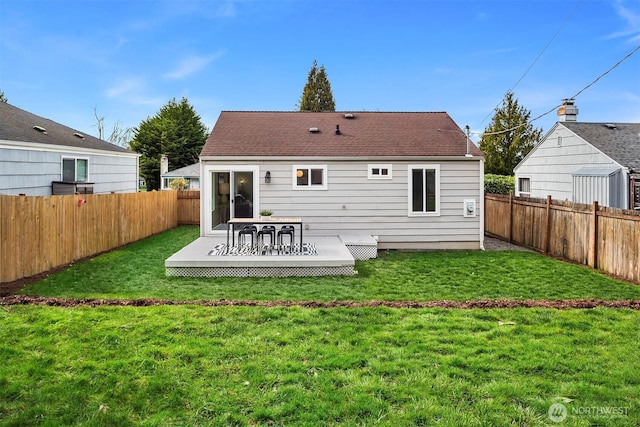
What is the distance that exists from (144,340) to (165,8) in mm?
12915

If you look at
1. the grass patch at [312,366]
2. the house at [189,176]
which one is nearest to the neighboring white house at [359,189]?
the grass patch at [312,366]

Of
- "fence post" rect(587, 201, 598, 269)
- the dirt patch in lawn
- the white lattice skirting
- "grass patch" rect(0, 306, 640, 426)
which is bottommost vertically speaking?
"grass patch" rect(0, 306, 640, 426)

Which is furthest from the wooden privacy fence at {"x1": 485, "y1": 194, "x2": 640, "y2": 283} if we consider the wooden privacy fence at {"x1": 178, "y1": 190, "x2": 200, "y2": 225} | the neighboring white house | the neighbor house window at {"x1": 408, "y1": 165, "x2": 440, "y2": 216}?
the wooden privacy fence at {"x1": 178, "y1": 190, "x2": 200, "y2": 225}

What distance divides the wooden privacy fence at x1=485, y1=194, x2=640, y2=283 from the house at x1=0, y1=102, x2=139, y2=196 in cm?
1489

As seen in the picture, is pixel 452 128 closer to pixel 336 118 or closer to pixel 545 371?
pixel 336 118

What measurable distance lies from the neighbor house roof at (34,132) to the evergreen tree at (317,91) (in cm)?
1957

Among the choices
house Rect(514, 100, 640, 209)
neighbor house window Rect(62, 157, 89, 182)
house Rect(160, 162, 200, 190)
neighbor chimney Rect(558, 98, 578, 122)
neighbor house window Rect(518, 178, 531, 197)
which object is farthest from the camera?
house Rect(160, 162, 200, 190)

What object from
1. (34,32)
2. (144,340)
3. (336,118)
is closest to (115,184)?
(34,32)

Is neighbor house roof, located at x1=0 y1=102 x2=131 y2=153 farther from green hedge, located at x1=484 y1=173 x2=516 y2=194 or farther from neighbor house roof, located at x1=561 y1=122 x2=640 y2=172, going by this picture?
neighbor house roof, located at x1=561 y1=122 x2=640 y2=172

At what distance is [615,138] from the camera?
1385 centimetres

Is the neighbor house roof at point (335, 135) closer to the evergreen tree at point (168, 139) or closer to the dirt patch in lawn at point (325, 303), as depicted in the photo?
the dirt patch in lawn at point (325, 303)

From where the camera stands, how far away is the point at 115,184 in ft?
62.0

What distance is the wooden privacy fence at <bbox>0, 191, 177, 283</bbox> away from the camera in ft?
25.1

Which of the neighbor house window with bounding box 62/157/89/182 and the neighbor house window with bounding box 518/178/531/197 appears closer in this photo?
the neighbor house window with bounding box 62/157/89/182
